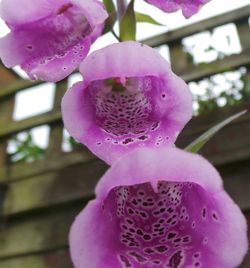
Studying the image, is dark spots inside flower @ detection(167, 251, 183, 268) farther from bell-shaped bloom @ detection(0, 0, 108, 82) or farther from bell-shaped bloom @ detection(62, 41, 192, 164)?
bell-shaped bloom @ detection(0, 0, 108, 82)

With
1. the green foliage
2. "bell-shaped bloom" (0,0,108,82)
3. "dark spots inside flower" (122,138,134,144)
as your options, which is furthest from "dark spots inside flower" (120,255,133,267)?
the green foliage

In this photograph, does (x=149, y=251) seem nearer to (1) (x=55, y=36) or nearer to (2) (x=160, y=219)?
(2) (x=160, y=219)

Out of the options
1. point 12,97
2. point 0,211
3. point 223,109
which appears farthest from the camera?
point 12,97

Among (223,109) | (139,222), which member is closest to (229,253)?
(139,222)

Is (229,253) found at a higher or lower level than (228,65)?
higher

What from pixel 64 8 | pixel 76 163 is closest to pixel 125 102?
pixel 64 8

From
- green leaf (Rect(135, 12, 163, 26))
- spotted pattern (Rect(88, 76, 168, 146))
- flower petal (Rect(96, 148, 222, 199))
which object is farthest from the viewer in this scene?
green leaf (Rect(135, 12, 163, 26))

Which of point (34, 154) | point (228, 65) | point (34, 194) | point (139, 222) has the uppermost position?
point (139, 222)

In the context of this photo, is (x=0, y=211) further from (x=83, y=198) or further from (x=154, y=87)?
(x=154, y=87)
